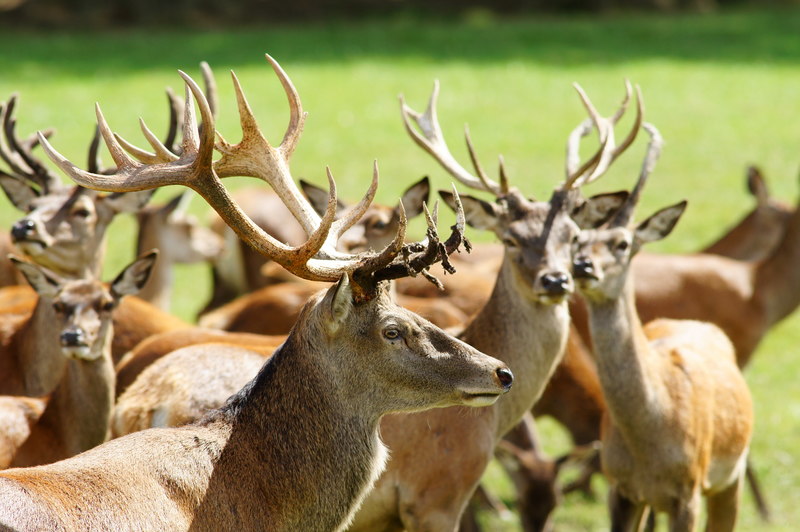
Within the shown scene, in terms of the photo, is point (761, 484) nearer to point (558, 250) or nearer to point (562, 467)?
point (562, 467)

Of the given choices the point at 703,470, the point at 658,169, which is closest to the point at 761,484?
the point at 703,470

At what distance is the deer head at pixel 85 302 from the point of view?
632 centimetres

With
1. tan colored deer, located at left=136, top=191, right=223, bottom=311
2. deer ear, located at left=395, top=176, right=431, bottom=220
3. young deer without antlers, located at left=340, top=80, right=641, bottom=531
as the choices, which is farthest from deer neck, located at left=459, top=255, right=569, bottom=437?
tan colored deer, located at left=136, top=191, right=223, bottom=311

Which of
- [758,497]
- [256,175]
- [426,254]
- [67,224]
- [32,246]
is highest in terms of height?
[256,175]

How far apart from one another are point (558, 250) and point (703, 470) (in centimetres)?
139

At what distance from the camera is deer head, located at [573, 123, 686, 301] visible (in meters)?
6.34

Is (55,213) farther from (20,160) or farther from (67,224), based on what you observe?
(20,160)

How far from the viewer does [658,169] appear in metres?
16.4

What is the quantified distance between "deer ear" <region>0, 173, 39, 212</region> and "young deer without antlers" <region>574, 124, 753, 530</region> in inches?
147

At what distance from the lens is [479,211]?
6781mm

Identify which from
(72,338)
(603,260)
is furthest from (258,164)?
(603,260)

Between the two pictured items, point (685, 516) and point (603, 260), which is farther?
point (603, 260)

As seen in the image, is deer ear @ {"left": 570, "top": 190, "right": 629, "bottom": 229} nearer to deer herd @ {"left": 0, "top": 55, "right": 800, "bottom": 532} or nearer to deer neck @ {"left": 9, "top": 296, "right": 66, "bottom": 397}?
deer herd @ {"left": 0, "top": 55, "right": 800, "bottom": 532}

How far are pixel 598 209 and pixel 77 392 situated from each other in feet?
9.96
